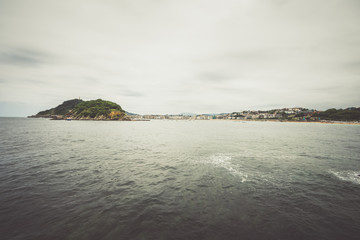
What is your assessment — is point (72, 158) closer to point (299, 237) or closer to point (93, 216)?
point (93, 216)

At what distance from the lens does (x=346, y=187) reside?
43.7ft

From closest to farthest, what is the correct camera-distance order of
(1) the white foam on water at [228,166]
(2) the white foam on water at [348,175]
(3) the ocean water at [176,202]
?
(3) the ocean water at [176,202] < (2) the white foam on water at [348,175] < (1) the white foam on water at [228,166]

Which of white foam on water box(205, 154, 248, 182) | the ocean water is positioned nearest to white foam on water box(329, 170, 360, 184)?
the ocean water

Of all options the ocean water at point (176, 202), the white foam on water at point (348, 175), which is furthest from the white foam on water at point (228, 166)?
the white foam on water at point (348, 175)

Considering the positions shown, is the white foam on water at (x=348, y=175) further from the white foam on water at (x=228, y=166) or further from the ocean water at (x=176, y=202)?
the white foam on water at (x=228, y=166)

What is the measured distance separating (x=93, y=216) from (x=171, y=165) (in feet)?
37.1

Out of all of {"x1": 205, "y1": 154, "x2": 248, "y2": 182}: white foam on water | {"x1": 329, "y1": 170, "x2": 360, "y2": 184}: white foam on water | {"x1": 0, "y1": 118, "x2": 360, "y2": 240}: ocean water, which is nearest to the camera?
{"x1": 0, "y1": 118, "x2": 360, "y2": 240}: ocean water

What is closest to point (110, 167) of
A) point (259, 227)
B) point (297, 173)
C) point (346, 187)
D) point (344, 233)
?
point (259, 227)

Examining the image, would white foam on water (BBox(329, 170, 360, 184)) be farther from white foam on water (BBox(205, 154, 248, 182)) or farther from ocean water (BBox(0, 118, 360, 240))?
Result: white foam on water (BBox(205, 154, 248, 182))

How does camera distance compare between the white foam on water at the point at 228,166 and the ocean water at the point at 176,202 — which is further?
the white foam on water at the point at 228,166

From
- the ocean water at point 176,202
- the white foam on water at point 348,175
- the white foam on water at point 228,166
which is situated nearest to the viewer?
the ocean water at point 176,202

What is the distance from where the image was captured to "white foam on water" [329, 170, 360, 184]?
1493 centimetres

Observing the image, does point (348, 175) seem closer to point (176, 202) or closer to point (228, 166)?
point (228, 166)

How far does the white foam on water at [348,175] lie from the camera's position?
1493 cm
